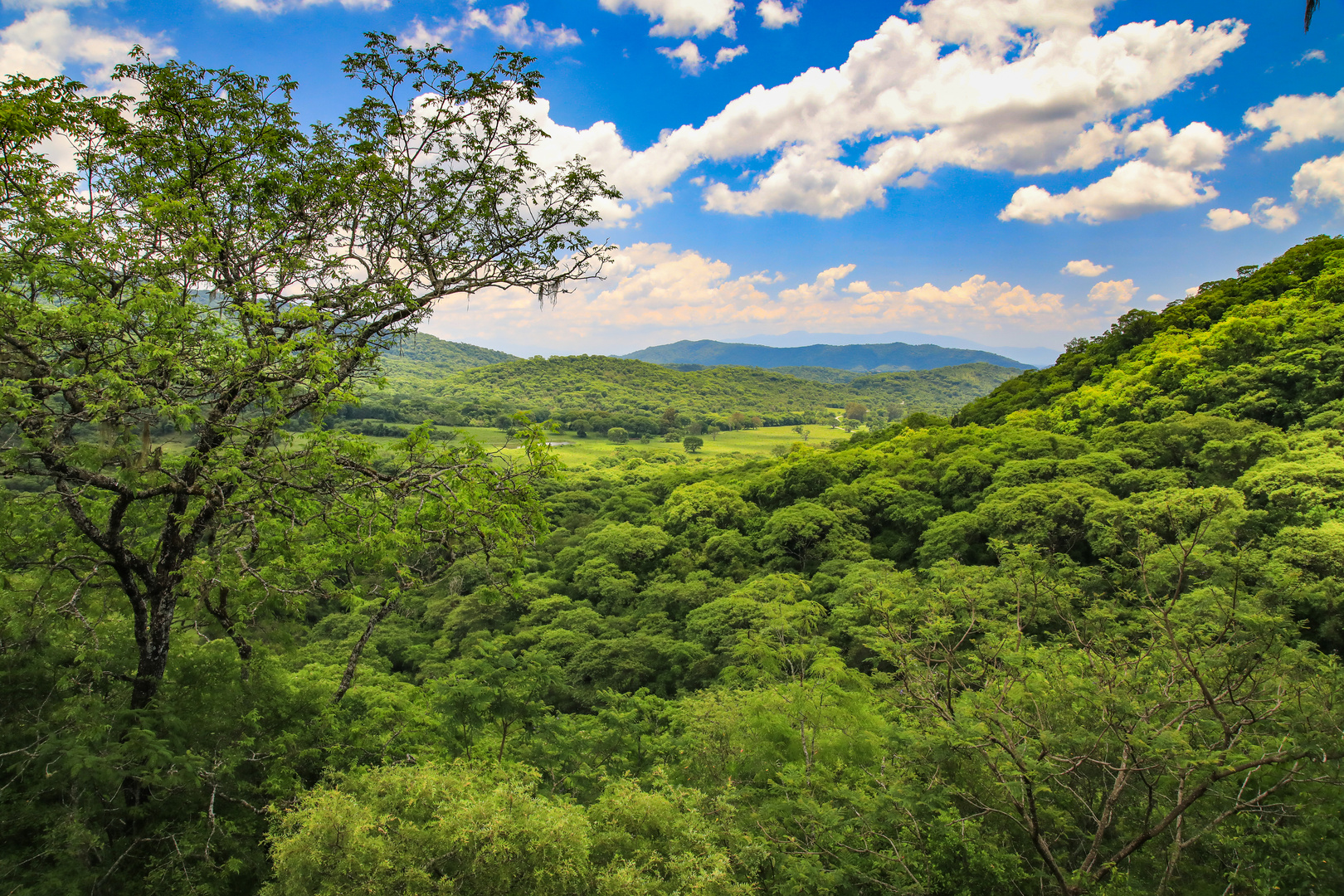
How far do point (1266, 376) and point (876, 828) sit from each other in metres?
31.6

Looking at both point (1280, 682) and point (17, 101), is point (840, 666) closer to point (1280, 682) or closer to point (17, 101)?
point (1280, 682)

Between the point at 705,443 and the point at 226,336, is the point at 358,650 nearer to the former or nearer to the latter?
the point at 226,336

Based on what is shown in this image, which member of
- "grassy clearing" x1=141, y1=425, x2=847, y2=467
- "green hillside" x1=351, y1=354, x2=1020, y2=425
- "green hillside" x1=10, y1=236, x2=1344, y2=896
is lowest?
"grassy clearing" x1=141, y1=425, x2=847, y2=467

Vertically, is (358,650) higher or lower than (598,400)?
lower

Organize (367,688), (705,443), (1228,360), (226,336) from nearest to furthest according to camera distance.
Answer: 1. (226,336)
2. (367,688)
3. (1228,360)
4. (705,443)

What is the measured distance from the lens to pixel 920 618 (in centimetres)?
1110

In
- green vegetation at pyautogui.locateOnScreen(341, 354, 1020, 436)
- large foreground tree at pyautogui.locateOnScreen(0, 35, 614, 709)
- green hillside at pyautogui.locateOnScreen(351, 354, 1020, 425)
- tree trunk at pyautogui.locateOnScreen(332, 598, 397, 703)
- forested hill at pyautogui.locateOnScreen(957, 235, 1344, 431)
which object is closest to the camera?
large foreground tree at pyautogui.locateOnScreen(0, 35, 614, 709)

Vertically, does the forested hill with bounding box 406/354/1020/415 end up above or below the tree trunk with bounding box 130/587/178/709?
above

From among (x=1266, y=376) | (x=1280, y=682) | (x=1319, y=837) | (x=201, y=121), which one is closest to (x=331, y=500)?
(x=201, y=121)

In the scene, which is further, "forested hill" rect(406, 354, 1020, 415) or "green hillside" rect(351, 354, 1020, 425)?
"forested hill" rect(406, 354, 1020, 415)

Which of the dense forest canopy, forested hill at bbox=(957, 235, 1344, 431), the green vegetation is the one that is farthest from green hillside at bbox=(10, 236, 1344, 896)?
the green vegetation

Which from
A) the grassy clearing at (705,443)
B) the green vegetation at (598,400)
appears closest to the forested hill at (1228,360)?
the grassy clearing at (705,443)

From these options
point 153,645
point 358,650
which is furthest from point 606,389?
point 153,645

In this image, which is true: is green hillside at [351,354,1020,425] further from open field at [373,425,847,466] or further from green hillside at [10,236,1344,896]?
green hillside at [10,236,1344,896]
